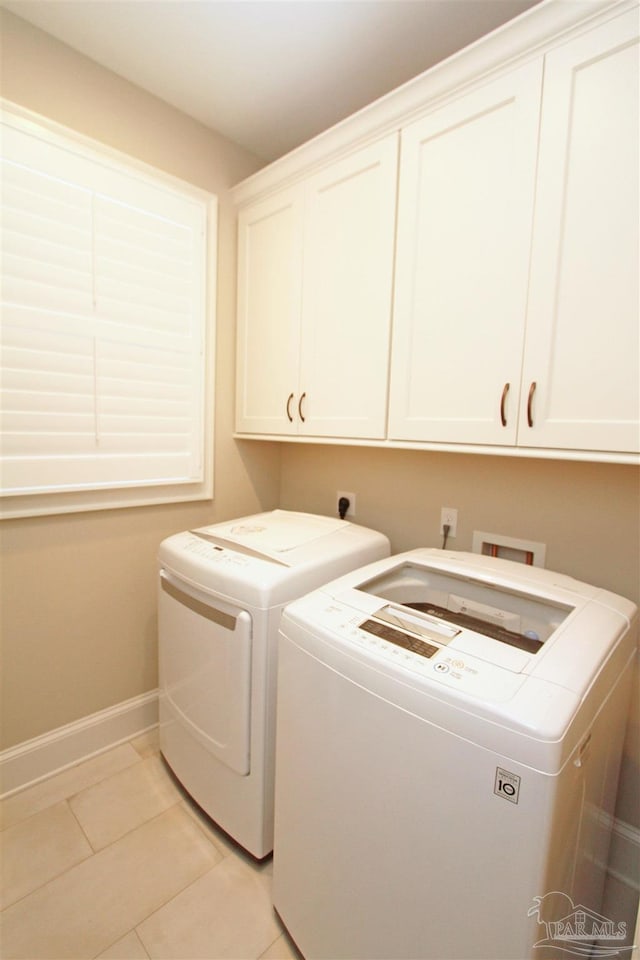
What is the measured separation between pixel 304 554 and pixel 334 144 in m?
1.39

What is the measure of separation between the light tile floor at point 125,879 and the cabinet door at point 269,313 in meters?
1.45

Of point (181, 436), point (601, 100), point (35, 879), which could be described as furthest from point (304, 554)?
point (601, 100)

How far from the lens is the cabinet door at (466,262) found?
1073 millimetres

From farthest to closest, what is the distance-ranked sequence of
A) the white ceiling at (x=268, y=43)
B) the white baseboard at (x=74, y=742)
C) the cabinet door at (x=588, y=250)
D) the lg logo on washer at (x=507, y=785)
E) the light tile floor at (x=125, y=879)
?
the white baseboard at (x=74, y=742) < the white ceiling at (x=268, y=43) < the light tile floor at (x=125, y=879) < the cabinet door at (x=588, y=250) < the lg logo on washer at (x=507, y=785)

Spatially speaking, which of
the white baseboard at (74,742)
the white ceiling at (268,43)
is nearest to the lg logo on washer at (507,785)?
the white baseboard at (74,742)

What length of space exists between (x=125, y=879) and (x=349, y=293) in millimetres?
1942

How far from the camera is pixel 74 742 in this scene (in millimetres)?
1621

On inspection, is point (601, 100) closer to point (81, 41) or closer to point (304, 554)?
point (304, 554)

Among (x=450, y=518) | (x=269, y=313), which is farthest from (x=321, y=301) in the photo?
(x=450, y=518)

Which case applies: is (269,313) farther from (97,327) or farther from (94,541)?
(94,541)

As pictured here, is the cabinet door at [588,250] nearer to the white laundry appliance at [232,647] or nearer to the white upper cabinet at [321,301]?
the white upper cabinet at [321,301]

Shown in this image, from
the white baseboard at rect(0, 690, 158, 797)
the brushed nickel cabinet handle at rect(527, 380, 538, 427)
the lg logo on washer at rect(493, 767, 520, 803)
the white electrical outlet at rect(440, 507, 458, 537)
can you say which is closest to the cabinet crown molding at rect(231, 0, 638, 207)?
the brushed nickel cabinet handle at rect(527, 380, 538, 427)

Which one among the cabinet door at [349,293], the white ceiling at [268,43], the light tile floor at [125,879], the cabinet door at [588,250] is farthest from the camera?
the cabinet door at [349,293]

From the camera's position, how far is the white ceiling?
4.09 ft
